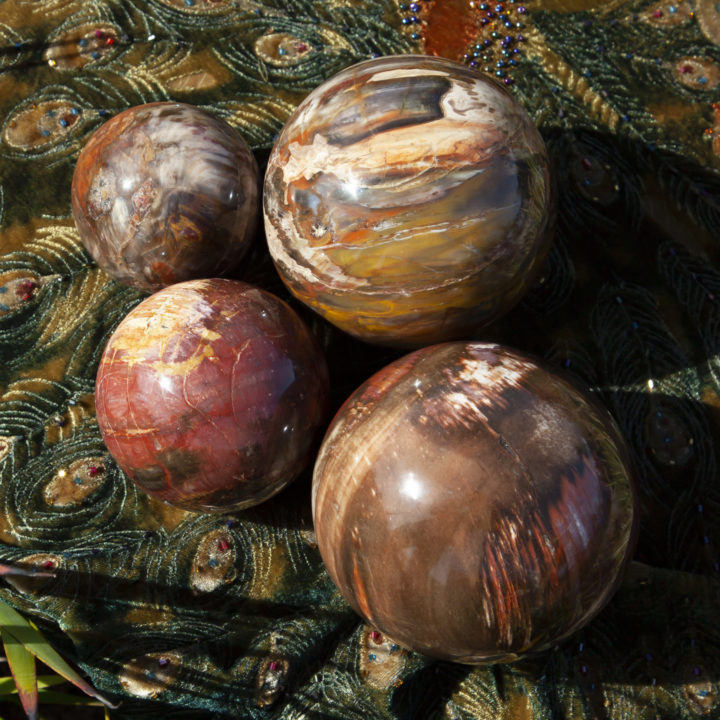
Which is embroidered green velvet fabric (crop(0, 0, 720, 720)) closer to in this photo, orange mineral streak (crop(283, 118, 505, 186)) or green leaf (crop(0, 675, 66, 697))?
green leaf (crop(0, 675, 66, 697))

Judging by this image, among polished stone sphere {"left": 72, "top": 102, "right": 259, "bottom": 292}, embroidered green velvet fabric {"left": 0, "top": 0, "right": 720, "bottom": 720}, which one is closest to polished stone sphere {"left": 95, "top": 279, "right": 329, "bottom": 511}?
polished stone sphere {"left": 72, "top": 102, "right": 259, "bottom": 292}

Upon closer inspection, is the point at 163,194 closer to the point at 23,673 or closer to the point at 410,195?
the point at 410,195

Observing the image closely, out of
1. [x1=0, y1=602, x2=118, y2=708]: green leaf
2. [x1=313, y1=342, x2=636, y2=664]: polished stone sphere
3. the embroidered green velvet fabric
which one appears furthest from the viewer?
the embroidered green velvet fabric

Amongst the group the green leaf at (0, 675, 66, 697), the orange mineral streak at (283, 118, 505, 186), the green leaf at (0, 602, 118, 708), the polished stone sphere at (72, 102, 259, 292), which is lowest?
the green leaf at (0, 675, 66, 697)

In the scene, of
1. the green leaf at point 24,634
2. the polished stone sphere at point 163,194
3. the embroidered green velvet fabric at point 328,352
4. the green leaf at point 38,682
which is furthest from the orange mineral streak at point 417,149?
the green leaf at point 38,682

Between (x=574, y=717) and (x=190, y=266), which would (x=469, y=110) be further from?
(x=574, y=717)

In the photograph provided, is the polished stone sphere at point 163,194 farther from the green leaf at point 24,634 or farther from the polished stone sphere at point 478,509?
the green leaf at point 24,634
